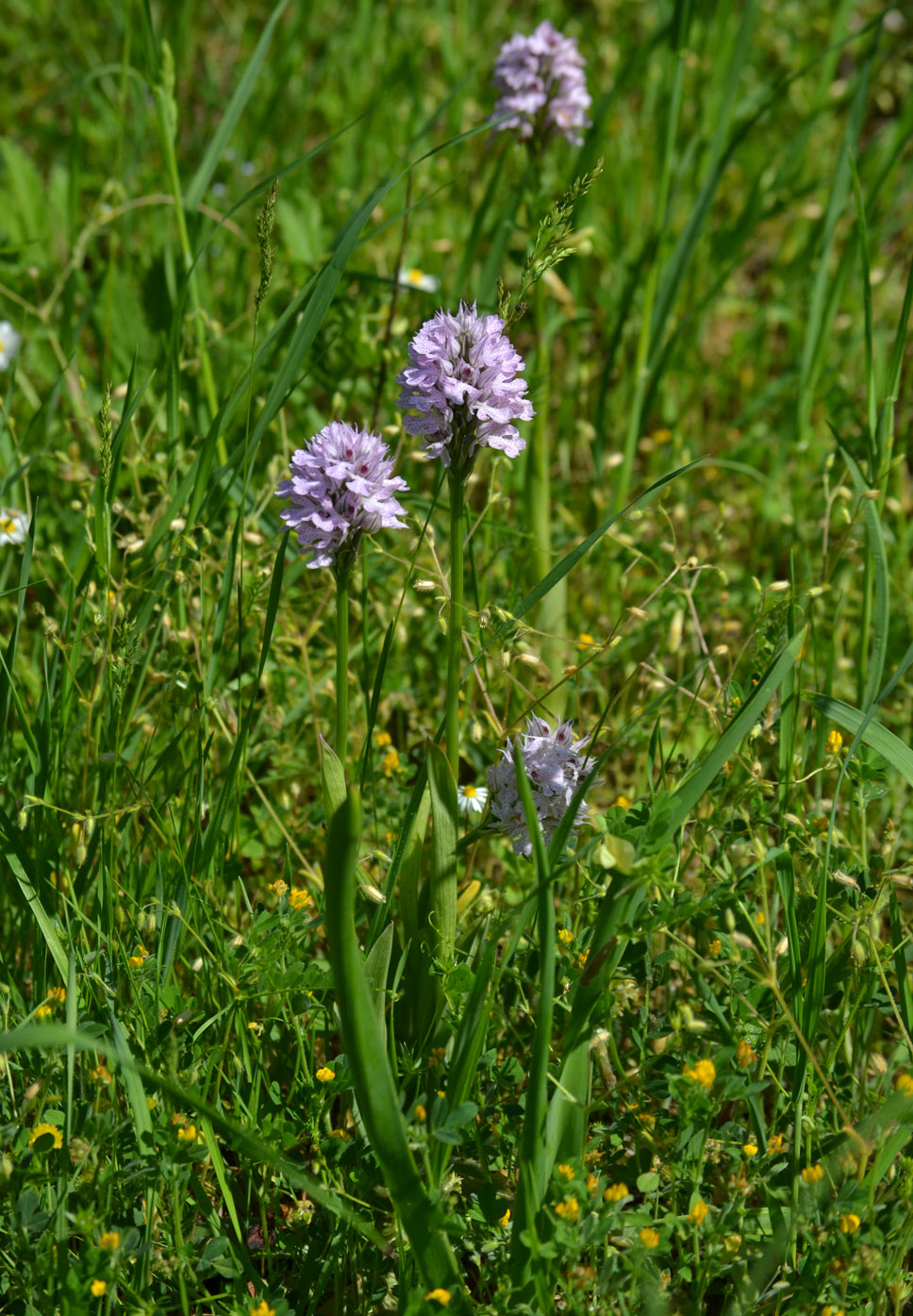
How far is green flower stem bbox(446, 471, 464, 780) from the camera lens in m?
1.21

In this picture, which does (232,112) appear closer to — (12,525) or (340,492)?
(12,525)

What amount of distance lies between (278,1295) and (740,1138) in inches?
20.3

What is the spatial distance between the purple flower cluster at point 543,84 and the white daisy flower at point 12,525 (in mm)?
1158

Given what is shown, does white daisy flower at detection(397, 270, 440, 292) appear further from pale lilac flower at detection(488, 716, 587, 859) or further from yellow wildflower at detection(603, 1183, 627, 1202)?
yellow wildflower at detection(603, 1183, 627, 1202)

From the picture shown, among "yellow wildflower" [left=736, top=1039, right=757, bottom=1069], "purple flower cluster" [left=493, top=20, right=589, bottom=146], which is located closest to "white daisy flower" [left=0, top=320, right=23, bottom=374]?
"purple flower cluster" [left=493, top=20, right=589, bottom=146]

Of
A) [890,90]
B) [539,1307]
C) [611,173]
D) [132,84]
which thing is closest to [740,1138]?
[539,1307]

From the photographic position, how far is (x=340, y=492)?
1.21 m

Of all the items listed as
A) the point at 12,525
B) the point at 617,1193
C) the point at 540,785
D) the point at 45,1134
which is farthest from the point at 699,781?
the point at 12,525

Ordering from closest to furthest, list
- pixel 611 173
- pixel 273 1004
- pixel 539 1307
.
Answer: pixel 539 1307, pixel 273 1004, pixel 611 173

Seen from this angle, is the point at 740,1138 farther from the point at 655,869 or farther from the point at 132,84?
the point at 132,84

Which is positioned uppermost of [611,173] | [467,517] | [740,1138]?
[611,173]

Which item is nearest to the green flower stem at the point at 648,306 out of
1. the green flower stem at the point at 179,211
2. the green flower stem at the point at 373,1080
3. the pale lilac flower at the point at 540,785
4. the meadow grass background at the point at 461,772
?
the meadow grass background at the point at 461,772

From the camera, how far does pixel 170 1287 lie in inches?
47.2

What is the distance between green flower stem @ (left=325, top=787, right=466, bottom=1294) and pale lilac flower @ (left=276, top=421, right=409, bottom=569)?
0.30 m
